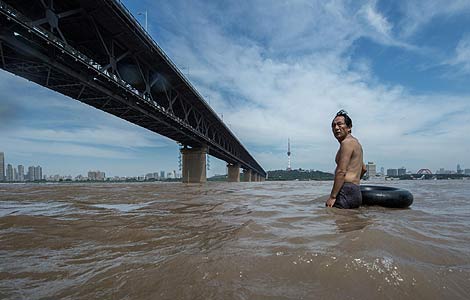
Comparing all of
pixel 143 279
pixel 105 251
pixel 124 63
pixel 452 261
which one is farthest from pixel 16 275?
pixel 124 63

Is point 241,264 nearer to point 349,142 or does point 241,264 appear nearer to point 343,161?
point 343,161

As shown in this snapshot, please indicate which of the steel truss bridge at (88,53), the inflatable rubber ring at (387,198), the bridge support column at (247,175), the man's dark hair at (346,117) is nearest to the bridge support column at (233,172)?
the bridge support column at (247,175)

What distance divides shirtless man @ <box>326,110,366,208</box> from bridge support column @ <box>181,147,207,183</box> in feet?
151

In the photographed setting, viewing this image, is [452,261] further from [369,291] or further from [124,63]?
[124,63]

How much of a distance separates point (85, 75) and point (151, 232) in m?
21.9

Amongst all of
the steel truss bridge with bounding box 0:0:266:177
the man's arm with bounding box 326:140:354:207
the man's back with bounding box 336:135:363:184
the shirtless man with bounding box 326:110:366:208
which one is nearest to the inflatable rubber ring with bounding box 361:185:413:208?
the shirtless man with bounding box 326:110:366:208

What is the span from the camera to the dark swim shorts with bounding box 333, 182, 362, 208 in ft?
15.9

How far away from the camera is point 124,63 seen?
26.0 metres

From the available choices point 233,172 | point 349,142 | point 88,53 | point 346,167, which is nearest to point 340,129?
point 349,142

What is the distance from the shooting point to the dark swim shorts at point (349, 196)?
4832mm

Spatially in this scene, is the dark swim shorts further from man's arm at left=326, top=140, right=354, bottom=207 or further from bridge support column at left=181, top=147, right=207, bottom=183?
bridge support column at left=181, top=147, right=207, bottom=183

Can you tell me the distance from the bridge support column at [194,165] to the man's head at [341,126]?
1809 inches

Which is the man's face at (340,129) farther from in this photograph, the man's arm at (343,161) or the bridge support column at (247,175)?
the bridge support column at (247,175)

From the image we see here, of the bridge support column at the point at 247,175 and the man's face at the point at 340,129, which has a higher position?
the man's face at the point at 340,129
